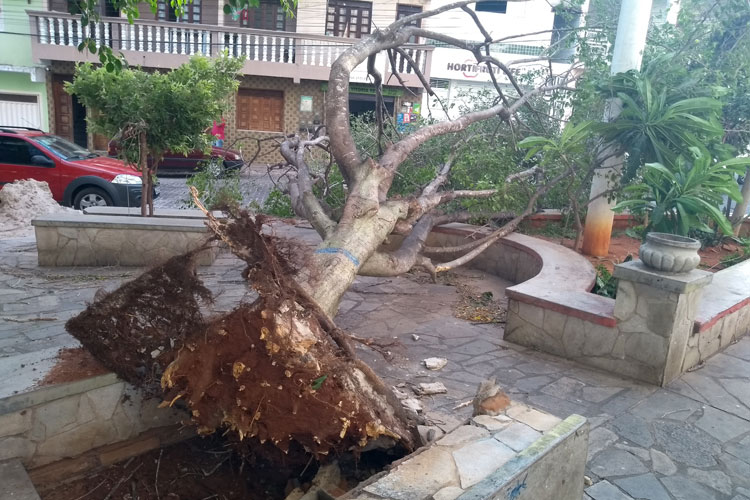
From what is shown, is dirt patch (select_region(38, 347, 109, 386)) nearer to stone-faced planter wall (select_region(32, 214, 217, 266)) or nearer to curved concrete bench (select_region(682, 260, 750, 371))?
stone-faced planter wall (select_region(32, 214, 217, 266))

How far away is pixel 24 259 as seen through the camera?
7.57 meters

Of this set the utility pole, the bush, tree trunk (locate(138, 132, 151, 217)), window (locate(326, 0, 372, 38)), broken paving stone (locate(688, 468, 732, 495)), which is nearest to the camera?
broken paving stone (locate(688, 468, 732, 495))

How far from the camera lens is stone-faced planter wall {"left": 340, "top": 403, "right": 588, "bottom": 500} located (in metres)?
2.66

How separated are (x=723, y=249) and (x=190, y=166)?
47.3 ft

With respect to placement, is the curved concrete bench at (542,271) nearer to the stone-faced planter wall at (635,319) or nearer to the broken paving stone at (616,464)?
the stone-faced planter wall at (635,319)

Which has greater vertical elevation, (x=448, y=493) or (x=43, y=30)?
(x=43, y=30)

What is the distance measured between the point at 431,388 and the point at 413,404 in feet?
1.31

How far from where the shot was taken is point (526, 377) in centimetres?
489

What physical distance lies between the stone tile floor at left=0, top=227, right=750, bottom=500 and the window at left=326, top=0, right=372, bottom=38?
57.5ft

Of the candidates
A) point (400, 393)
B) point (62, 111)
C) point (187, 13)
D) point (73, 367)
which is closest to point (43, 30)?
point (62, 111)

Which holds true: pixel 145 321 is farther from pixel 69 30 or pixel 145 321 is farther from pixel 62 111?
pixel 62 111

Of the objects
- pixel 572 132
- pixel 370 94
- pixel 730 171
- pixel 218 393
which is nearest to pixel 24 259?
pixel 218 393

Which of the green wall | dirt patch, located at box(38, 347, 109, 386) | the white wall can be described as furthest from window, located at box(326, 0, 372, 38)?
dirt patch, located at box(38, 347, 109, 386)

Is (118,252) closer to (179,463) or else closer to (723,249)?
(179,463)
